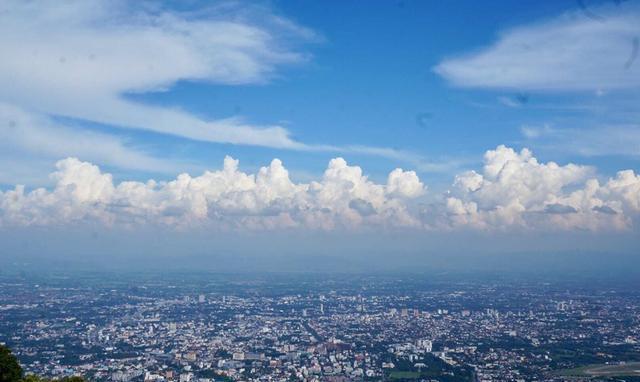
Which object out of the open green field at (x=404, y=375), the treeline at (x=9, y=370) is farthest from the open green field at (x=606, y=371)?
the treeline at (x=9, y=370)

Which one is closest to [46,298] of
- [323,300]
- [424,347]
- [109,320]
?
[109,320]

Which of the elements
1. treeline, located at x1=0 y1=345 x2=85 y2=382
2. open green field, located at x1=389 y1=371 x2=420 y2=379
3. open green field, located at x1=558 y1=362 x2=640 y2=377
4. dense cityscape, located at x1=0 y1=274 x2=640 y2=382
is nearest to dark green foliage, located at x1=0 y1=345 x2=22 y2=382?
treeline, located at x1=0 y1=345 x2=85 y2=382

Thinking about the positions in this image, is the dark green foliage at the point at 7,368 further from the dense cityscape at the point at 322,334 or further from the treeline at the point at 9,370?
the dense cityscape at the point at 322,334

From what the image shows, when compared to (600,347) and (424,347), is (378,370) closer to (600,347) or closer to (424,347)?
(424,347)

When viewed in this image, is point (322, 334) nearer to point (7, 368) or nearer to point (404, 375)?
point (404, 375)

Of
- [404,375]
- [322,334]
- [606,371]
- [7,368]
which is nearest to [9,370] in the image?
[7,368]

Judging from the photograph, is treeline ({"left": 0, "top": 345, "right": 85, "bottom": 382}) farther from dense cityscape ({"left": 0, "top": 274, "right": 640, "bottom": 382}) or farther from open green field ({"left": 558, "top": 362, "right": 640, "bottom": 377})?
open green field ({"left": 558, "top": 362, "right": 640, "bottom": 377})
